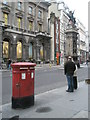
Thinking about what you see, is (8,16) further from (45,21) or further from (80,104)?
(80,104)

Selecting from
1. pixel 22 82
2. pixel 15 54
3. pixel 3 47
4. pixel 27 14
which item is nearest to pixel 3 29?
pixel 3 47

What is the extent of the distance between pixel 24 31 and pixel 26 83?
37.8 metres

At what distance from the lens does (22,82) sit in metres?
6.83

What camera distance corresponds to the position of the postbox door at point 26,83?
22.4 feet

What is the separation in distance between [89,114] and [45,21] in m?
48.5

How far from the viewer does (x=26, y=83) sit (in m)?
6.93

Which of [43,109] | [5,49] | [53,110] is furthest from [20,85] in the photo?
[5,49]

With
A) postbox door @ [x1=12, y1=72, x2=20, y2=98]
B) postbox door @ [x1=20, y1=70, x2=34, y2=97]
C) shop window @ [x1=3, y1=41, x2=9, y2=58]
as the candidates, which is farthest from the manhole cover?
shop window @ [x1=3, y1=41, x2=9, y2=58]

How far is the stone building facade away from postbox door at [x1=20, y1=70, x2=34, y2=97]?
98.6 feet

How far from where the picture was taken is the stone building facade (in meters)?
39.0

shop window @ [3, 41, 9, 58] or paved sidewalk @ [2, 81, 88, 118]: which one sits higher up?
shop window @ [3, 41, 9, 58]

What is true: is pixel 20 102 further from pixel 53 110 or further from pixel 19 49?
pixel 19 49

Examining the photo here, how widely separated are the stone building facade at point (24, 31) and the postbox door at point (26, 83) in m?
30.1

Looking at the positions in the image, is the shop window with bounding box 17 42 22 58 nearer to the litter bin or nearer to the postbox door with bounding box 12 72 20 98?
the litter bin
